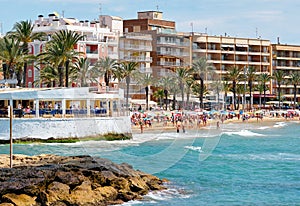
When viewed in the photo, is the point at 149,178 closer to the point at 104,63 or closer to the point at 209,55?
the point at 104,63

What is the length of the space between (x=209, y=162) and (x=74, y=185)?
724 inches

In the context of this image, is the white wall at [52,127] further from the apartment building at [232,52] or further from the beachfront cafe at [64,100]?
the apartment building at [232,52]

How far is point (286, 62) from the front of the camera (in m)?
138

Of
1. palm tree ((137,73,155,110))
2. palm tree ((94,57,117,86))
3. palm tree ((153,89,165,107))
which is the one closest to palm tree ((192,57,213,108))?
palm tree ((153,89,165,107))

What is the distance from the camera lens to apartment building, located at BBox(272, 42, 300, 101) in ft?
436

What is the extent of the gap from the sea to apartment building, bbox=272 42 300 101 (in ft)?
203

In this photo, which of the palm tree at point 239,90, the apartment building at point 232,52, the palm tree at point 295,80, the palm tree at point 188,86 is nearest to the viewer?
the palm tree at point 188,86

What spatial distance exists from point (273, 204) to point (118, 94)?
109 feet

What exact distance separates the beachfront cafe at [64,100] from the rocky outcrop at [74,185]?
22200 millimetres

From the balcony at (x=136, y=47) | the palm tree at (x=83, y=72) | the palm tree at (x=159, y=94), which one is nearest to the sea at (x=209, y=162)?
the palm tree at (x=83, y=72)

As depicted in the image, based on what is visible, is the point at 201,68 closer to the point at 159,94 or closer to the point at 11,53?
the point at 159,94

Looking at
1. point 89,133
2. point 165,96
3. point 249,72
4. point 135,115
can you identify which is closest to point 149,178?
point 89,133

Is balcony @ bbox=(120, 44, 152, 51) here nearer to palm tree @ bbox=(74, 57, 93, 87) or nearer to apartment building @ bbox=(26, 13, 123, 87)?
apartment building @ bbox=(26, 13, 123, 87)

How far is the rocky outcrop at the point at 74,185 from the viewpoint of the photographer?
25.2 metres
